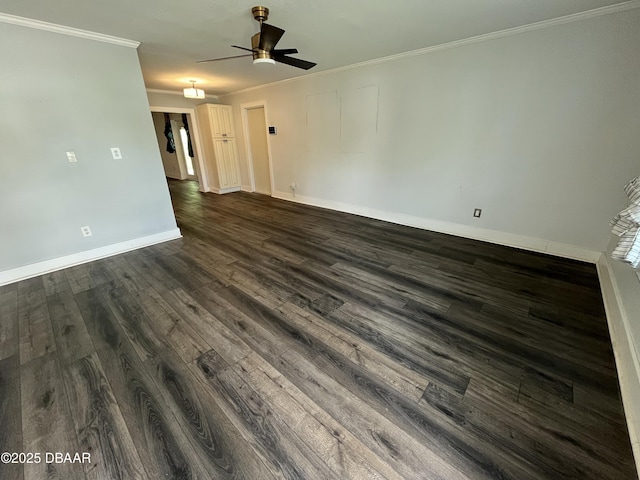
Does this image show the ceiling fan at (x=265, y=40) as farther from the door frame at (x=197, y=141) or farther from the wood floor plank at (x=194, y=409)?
the door frame at (x=197, y=141)

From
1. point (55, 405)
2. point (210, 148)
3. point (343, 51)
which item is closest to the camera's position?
point (55, 405)

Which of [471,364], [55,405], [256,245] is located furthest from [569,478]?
[256,245]

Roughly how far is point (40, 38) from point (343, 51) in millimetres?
3108

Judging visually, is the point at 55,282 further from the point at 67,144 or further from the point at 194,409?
the point at 194,409

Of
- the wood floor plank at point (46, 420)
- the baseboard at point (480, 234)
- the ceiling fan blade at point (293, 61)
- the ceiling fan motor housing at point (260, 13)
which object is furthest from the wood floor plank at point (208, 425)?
the baseboard at point (480, 234)

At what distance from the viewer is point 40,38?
8.00 feet

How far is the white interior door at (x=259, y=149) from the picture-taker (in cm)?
580

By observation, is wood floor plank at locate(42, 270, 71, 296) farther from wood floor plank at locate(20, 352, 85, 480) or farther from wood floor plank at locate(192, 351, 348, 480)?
wood floor plank at locate(192, 351, 348, 480)

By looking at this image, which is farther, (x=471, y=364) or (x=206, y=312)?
(x=206, y=312)

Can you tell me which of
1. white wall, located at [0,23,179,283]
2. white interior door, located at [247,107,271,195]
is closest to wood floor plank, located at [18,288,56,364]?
white wall, located at [0,23,179,283]

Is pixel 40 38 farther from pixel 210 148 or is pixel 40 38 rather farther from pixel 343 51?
pixel 210 148

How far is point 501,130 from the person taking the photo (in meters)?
2.95

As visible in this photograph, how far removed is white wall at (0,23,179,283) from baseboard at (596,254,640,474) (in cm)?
457

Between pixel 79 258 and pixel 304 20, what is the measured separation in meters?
3.55
